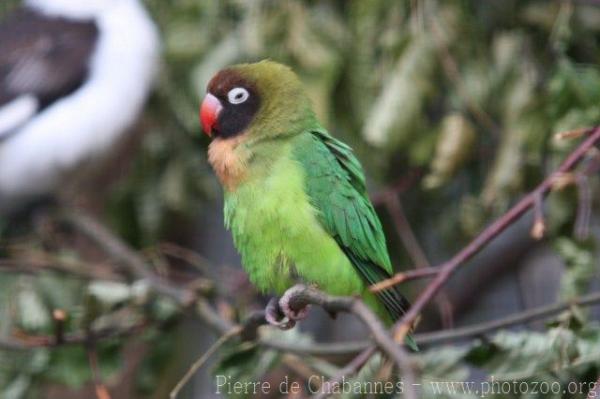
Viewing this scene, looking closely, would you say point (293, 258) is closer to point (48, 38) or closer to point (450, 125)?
point (450, 125)

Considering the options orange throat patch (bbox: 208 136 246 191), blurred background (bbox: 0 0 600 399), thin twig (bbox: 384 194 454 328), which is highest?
orange throat patch (bbox: 208 136 246 191)

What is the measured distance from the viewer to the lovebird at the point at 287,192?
4.58 feet

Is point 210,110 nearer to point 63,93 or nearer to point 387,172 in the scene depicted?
point 387,172

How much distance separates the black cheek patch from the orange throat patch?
14mm

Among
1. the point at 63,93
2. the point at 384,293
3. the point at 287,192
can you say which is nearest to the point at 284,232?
the point at 287,192

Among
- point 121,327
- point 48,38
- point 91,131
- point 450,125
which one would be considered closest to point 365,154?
point 450,125

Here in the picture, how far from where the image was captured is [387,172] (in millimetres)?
2248

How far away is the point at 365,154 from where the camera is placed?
6.55 feet

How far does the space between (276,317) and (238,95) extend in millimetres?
342

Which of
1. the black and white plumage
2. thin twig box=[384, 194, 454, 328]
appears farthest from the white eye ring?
the black and white plumage

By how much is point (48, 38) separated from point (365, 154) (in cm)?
97

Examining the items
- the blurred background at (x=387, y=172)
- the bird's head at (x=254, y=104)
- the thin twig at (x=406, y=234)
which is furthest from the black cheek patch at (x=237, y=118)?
the thin twig at (x=406, y=234)

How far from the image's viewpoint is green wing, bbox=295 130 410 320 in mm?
1427

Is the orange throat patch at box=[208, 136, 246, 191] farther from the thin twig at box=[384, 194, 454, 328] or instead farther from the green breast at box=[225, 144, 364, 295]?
the thin twig at box=[384, 194, 454, 328]
